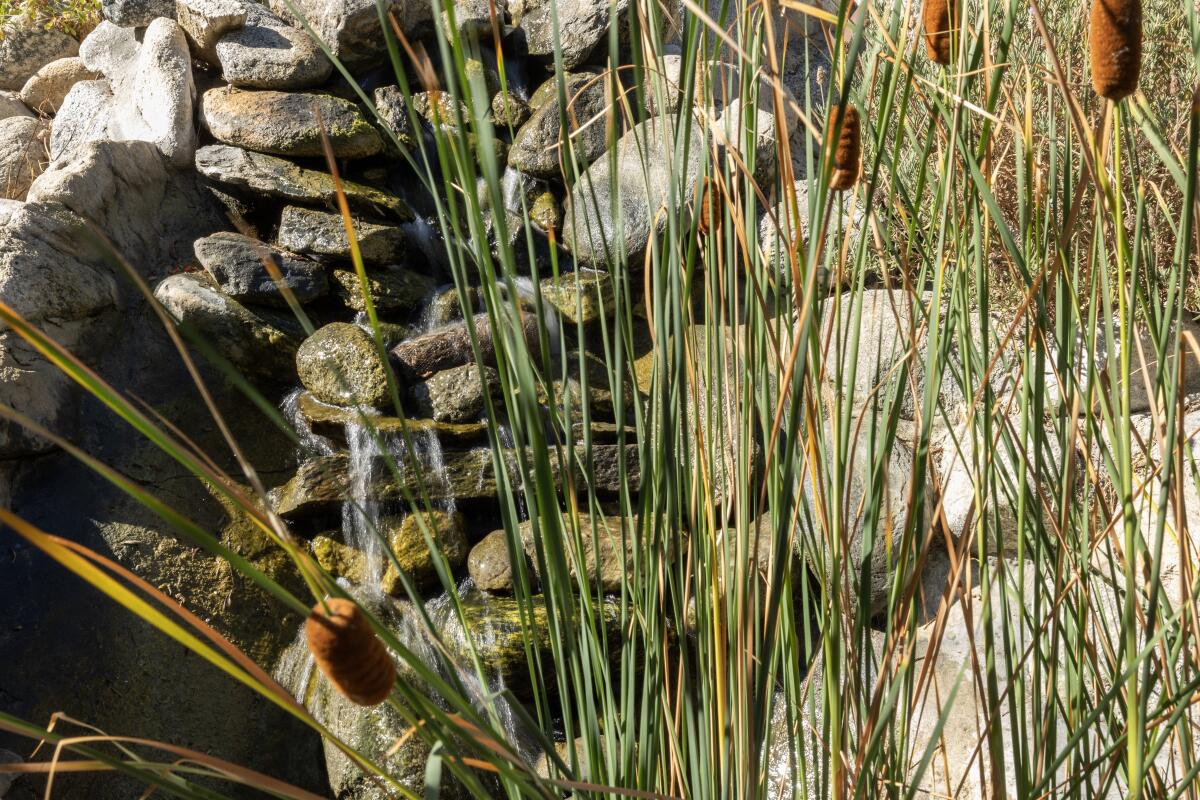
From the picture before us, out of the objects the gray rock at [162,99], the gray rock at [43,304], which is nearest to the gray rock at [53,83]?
the gray rock at [162,99]

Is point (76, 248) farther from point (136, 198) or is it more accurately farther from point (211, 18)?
point (211, 18)

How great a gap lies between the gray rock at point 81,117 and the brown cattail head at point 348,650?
6636 millimetres

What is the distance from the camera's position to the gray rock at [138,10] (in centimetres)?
638

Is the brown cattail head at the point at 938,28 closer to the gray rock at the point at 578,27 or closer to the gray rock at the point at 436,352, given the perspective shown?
the gray rock at the point at 436,352

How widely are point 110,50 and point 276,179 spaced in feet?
7.00

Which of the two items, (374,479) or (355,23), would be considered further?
(355,23)

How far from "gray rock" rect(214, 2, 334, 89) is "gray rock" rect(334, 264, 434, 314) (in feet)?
4.78

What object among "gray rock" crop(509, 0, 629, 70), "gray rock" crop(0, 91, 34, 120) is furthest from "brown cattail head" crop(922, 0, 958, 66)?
"gray rock" crop(0, 91, 34, 120)

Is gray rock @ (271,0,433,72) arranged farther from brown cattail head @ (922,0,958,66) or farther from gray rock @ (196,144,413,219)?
brown cattail head @ (922,0,958,66)

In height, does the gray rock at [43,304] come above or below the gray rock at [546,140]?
below

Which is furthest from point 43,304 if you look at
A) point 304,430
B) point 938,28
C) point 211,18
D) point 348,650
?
point 348,650

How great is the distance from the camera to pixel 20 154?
19.9ft

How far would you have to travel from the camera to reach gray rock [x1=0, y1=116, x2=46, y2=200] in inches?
233

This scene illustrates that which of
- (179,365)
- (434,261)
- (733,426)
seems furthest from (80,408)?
(733,426)
